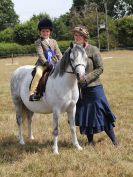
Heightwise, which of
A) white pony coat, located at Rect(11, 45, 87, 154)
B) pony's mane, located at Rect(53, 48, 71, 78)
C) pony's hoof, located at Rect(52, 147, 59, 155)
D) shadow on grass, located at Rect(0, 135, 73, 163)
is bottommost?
shadow on grass, located at Rect(0, 135, 73, 163)

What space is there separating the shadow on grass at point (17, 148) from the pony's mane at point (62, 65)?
4.76ft

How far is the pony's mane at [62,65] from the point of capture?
6.75m

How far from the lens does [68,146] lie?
25.5 feet

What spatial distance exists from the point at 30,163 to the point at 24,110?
222 centimetres

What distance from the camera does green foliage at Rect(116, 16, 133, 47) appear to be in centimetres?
6219

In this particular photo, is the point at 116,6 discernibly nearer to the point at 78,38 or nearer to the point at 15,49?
the point at 15,49

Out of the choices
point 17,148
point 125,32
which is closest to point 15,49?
point 125,32

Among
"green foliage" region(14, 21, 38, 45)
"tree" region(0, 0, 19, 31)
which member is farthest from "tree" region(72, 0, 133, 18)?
"green foliage" region(14, 21, 38, 45)

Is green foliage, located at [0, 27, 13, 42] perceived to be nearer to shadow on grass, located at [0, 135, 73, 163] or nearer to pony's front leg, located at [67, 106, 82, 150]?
shadow on grass, located at [0, 135, 73, 163]

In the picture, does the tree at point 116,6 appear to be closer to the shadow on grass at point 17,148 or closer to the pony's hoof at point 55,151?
the shadow on grass at point 17,148

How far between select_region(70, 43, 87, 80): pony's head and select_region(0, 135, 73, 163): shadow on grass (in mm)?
1794

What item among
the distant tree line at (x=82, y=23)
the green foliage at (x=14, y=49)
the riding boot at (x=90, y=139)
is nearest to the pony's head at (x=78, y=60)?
the riding boot at (x=90, y=139)

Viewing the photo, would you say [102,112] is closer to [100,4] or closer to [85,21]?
[85,21]

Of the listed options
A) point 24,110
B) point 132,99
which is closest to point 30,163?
point 24,110
